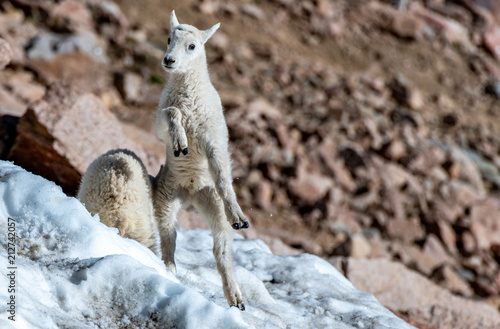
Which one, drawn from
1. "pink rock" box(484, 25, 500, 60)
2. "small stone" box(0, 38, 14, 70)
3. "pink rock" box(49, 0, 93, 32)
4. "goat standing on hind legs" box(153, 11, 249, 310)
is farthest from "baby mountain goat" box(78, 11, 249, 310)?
"pink rock" box(484, 25, 500, 60)

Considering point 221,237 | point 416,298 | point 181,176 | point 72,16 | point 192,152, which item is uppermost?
point 192,152

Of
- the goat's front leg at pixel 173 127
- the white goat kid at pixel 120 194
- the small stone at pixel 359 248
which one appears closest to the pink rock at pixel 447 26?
the small stone at pixel 359 248

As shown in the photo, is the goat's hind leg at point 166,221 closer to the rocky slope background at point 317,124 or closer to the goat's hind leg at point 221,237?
the goat's hind leg at point 221,237

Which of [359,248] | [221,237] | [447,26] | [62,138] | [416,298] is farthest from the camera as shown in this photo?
[447,26]

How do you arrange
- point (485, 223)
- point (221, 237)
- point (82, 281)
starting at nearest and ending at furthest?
1. point (82, 281)
2. point (221, 237)
3. point (485, 223)

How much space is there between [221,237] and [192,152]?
2.67 ft

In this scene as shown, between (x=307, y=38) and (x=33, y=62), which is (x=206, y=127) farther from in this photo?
(x=307, y=38)

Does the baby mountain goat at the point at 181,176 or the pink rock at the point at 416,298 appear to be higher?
the baby mountain goat at the point at 181,176

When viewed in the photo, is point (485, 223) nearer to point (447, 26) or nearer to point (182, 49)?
point (182, 49)

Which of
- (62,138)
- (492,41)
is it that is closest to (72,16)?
(62,138)

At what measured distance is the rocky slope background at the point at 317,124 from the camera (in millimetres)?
7477

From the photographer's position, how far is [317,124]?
50.2ft

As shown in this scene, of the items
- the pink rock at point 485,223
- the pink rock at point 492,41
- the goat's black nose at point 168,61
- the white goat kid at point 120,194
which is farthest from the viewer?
the pink rock at point 492,41

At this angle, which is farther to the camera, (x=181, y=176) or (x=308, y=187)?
(x=308, y=187)
